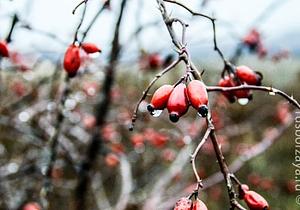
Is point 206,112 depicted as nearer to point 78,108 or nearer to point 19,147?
point 78,108

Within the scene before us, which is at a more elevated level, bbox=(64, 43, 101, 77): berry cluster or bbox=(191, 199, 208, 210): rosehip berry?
bbox=(64, 43, 101, 77): berry cluster

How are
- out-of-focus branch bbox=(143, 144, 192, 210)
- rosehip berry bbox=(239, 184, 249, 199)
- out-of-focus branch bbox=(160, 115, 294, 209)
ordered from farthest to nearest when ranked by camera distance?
out-of-focus branch bbox=(160, 115, 294, 209) → out-of-focus branch bbox=(143, 144, 192, 210) → rosehip berry bbox=(239, 184, 249, 199)

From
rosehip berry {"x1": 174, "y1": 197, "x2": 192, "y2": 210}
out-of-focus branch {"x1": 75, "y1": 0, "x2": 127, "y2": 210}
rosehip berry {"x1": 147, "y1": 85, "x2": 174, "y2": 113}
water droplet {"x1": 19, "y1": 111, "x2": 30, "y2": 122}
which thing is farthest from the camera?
water droplet {"x1": 19, "y1": 111, "x2": 30, "y2": 122}

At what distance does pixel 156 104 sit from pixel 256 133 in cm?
725

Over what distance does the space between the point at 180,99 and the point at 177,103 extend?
1 cm

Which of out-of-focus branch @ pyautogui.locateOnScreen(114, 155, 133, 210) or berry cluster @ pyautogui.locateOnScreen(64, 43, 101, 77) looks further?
out-of-focus branch @ pyautogui.locateOnScreen(114, 155, 133, 210)

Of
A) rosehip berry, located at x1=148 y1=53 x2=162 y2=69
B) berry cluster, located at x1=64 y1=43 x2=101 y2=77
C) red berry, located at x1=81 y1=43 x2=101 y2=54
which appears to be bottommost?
rosehip berry, located at x1=148 y1=53 x2=162 y2=69

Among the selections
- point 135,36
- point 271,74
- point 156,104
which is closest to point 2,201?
point 135,36

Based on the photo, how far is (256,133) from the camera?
8.12 meters

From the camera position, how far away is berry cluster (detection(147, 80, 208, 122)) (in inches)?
40.4

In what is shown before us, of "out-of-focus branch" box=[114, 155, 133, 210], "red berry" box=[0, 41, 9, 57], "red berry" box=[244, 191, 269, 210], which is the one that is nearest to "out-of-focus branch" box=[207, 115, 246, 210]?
"red berry" box=[244, 191, 269, 210]

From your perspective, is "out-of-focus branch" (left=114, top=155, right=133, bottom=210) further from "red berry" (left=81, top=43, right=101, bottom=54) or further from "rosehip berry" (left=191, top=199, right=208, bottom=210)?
"rosehip berry" (left=191, top=199, right=208, bottom=210)

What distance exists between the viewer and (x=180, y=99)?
3.47ft

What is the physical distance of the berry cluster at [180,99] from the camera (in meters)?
1.03
